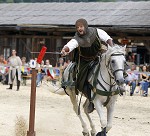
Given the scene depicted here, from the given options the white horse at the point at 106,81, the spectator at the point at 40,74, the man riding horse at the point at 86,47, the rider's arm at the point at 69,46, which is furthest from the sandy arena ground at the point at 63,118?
the spectator at the point at 40,74

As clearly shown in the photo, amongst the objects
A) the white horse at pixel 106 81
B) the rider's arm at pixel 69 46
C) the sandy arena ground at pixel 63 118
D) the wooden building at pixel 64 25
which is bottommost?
the sandy arena ground at pixel 63 118

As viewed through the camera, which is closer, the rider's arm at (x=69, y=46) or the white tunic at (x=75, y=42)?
the rider's arm at (x=69, y=46)

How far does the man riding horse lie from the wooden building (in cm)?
1708

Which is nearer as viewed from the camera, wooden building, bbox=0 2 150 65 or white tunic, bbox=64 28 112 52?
white tunic, bbox=64 28 112 52

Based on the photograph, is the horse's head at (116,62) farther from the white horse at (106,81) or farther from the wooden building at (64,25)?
the wooden building at (64,25)

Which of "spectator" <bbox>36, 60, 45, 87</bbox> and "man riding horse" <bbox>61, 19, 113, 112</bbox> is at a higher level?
"man riding horse" <bbox>61, 19, 113, 112</bbox>

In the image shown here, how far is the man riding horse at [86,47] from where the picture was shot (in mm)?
9656

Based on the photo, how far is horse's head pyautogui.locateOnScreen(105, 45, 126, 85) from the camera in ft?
29.3

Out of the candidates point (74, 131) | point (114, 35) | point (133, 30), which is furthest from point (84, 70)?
point (114, 35)

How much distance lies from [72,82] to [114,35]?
19594 mm

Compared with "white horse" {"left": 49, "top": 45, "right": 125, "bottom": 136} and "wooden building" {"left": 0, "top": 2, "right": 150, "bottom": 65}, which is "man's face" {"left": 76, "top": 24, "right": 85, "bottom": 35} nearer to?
"white horse" {"left": 49, "top": 45, "right": 125, "bottom": 136}

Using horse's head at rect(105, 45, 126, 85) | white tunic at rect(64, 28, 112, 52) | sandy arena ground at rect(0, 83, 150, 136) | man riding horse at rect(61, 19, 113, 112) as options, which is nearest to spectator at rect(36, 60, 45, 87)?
sandy arena ground at rect(0, 83, 150, 136)

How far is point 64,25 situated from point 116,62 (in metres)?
21.0

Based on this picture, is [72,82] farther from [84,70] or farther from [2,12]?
[2,12]
